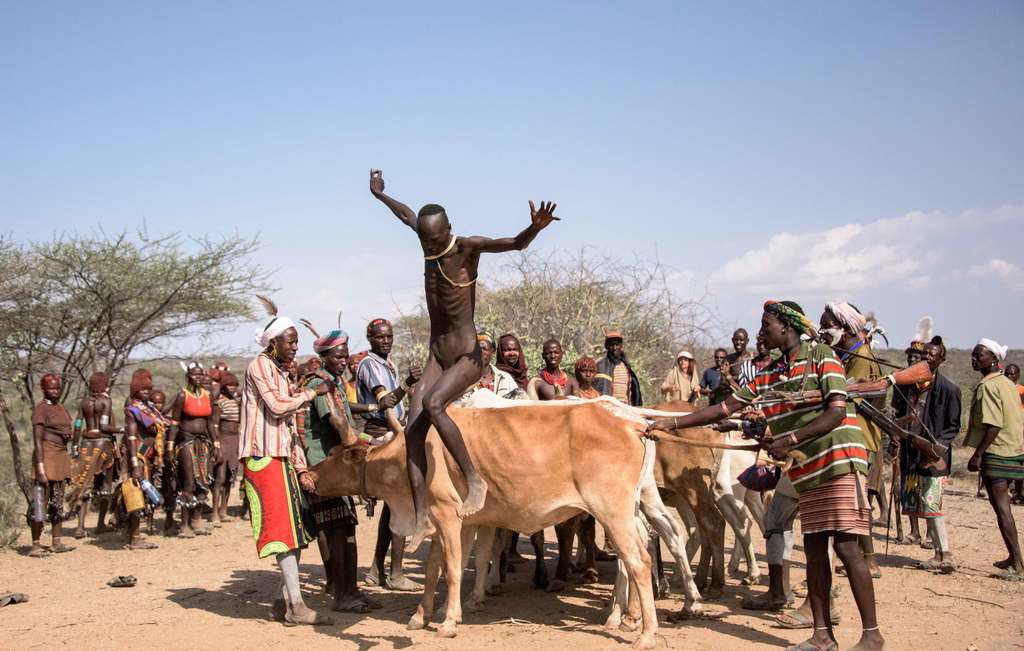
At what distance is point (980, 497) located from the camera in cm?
1498

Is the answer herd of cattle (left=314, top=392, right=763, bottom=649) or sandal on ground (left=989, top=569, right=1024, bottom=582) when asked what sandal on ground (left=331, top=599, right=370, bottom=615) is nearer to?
herd of cattle (left=314, top=392, right=763, bottom=649)

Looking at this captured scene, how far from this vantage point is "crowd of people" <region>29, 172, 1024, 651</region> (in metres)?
6.33

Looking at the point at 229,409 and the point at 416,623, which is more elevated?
the point at 229,409

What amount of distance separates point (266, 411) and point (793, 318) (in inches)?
165

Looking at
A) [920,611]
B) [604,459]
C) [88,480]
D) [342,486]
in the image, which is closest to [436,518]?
[342,486]

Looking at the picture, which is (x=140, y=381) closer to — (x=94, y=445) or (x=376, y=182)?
(x=94, y=445)

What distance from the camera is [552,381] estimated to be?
384 inches

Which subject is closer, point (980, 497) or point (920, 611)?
point (920, 611)

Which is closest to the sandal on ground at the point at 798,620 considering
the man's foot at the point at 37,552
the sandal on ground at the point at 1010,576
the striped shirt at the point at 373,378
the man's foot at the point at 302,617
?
the sandal on ground at the point at 1010,576

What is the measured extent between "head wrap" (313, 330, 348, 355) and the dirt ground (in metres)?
2.33

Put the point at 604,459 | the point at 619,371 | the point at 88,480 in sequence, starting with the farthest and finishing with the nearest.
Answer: the point at 88,480 < the point at 619,371 < the point at 604,459

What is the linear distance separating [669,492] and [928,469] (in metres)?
3.11

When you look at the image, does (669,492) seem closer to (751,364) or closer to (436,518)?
(751,364)

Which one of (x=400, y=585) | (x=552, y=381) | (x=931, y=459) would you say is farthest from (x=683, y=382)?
(x=400, y=585)
